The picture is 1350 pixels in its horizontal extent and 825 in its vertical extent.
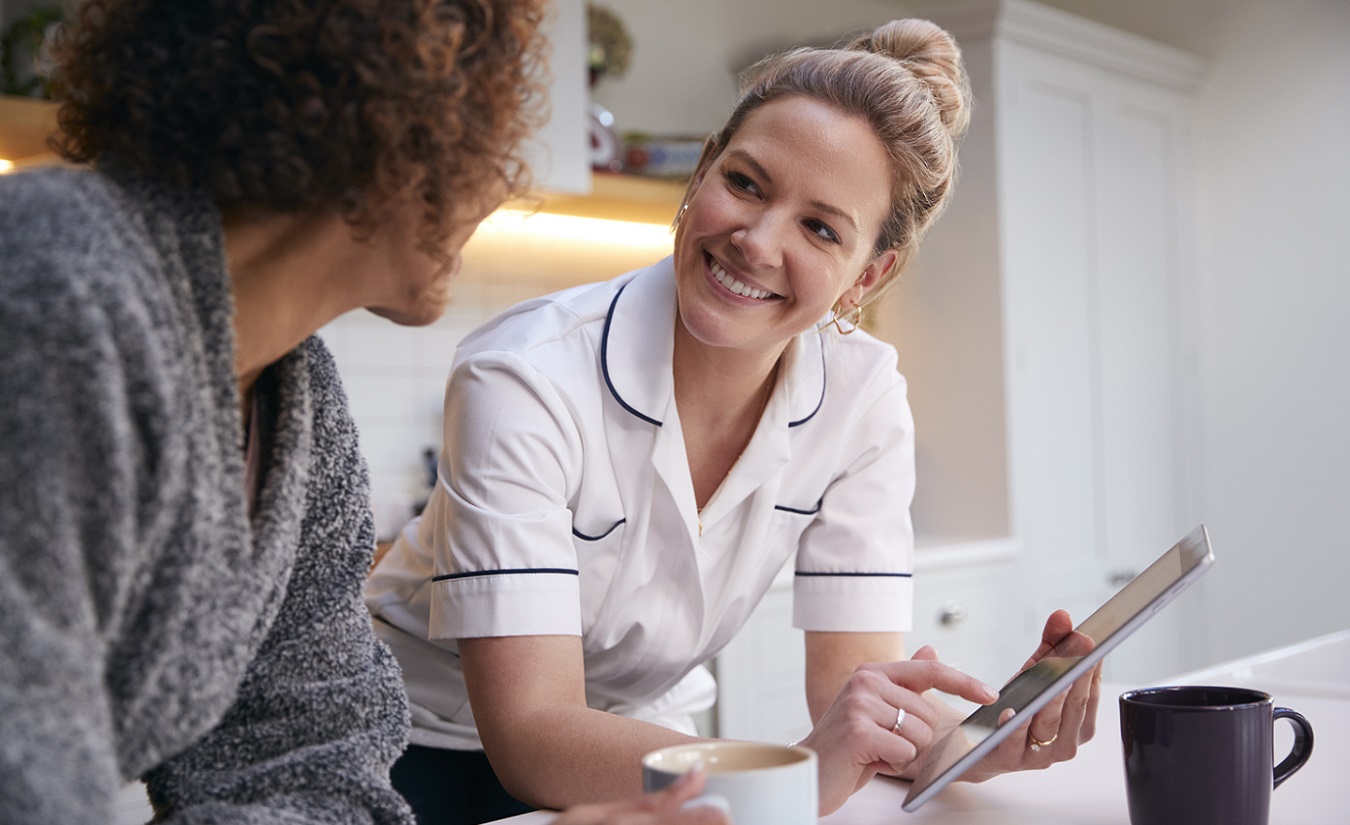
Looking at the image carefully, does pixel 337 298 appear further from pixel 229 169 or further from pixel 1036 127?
pixel 1036 127

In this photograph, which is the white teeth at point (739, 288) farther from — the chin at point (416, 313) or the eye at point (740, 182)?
the chin at point (416, 313)

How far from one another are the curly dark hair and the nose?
55 cm

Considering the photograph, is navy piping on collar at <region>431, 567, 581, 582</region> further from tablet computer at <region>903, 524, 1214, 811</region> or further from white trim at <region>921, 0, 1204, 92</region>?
white trim at <region>921, 0, 1204, 92</region>

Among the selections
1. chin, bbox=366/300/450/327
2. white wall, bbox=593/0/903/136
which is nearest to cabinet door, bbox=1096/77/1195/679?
white wall, bbox=593/0/903/136

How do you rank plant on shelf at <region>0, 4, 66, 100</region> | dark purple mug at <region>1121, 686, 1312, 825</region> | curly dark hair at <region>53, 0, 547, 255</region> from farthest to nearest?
plant on shelf at <region>0, 4, 66, 100</region> < dark purple mug at <region>1121, 686, 1312, 825</region> < curly dark hair at <region>53, 0, 547, 255</region>

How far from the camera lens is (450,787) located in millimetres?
1413

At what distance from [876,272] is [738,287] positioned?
0.25 meters

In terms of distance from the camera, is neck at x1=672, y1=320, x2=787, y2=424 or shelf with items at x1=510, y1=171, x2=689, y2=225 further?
shelf with items at x1=510, y1=171, x2=689, y2=225

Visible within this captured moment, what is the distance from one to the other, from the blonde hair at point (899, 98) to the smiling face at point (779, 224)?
0.02 metres

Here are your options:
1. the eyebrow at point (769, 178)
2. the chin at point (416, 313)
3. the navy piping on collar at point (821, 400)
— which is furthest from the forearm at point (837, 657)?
the chin at point (416, 313)

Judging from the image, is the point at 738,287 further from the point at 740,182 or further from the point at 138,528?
the point at 138,528

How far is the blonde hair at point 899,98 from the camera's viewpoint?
1330mm

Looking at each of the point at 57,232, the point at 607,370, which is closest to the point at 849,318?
the point at 607,370

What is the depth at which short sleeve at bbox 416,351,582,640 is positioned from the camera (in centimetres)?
112
